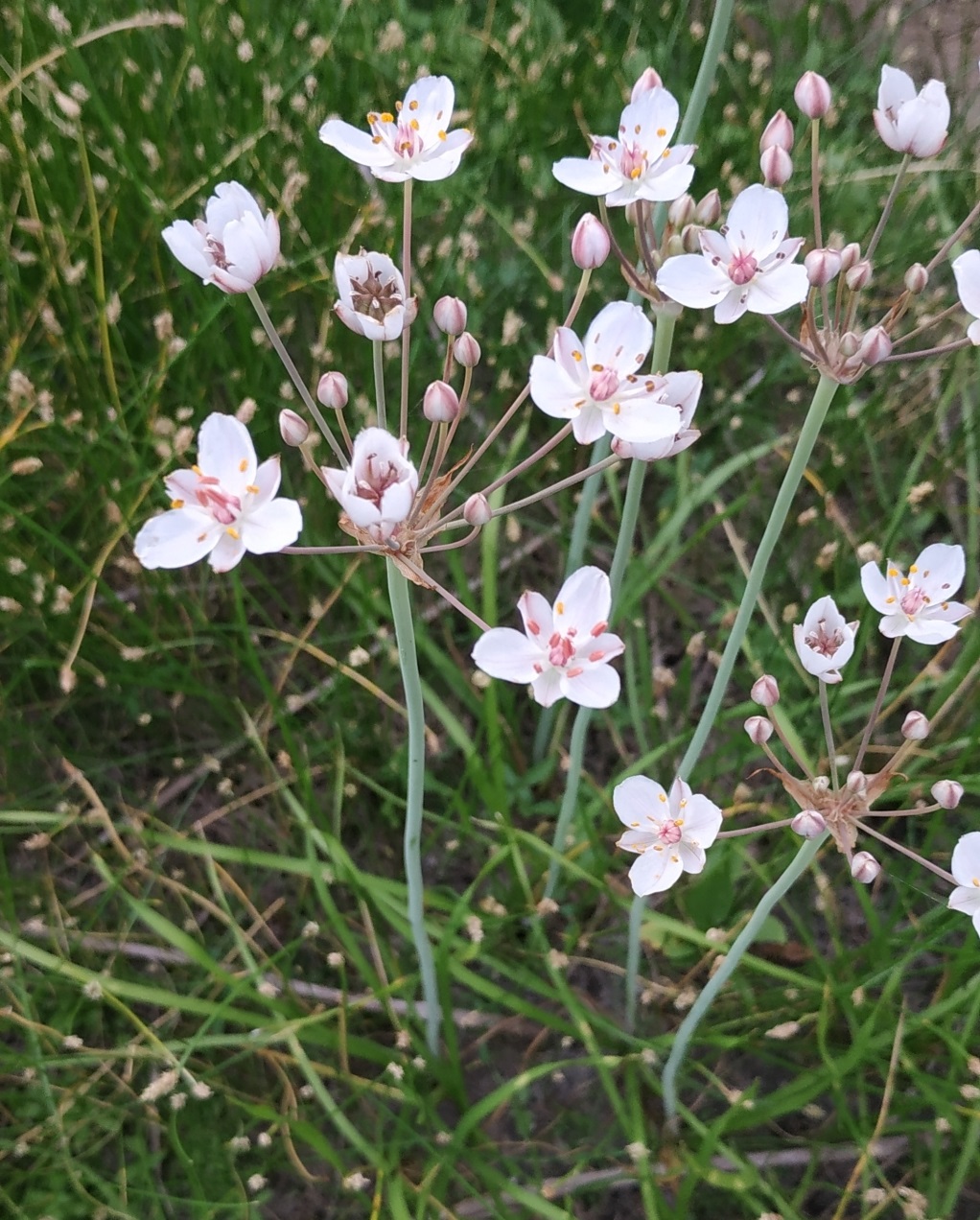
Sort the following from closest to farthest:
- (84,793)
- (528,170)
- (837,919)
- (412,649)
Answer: (412,649)
(837,919)
(84,793)
(528,170)

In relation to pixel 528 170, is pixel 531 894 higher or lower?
lower

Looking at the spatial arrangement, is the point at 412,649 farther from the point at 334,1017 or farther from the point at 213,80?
the point at 213,80

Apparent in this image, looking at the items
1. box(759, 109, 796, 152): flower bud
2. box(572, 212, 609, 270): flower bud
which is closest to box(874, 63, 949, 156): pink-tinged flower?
box(759, 109, 796, 152): flower bud

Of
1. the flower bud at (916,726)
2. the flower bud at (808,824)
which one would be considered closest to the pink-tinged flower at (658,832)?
the flower bud at (808,824)

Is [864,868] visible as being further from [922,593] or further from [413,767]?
[413,767]

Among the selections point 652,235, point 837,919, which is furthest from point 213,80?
point 837,919

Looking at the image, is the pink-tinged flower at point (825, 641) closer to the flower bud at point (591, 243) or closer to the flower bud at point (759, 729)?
the flower bud at point (759, 729)

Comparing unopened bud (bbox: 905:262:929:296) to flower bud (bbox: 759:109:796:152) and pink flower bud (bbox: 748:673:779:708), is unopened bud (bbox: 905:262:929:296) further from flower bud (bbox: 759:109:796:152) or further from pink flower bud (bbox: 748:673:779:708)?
pink flower bud (bbox: 748:673:779:708)

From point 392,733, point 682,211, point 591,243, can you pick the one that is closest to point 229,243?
point 591,243
